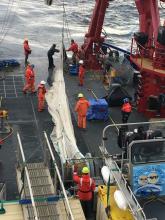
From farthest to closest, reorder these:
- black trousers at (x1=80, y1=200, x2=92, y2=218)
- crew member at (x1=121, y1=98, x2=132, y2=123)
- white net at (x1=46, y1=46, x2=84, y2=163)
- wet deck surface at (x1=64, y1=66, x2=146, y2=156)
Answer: crew member at (x1=121, y1=98, x2=132, y2=123) → wet deck surface at (x1=64, y1=66, x2=146, y2=156) → white net at (x1=46, y1=46, x2=84, y2=163) → black trousers at (x1=80, y1=200, x2=92, y2=218)

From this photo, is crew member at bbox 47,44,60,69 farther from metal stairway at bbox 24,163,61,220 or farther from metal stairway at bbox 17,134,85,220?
metal stairway at bbox 17,134,85,220

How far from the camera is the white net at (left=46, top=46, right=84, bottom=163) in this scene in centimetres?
1638

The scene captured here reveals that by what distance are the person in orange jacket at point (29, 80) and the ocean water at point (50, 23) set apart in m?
8.22

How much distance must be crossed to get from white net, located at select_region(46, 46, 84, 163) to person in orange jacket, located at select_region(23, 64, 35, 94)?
147 centimetres

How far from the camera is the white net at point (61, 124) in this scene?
645 inches

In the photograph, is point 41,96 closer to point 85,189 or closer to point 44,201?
point 85,189

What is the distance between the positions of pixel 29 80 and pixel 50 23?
24206 mm

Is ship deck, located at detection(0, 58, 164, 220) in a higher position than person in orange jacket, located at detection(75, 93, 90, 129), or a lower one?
lower

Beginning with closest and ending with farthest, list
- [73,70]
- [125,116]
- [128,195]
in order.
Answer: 1. [128,195]
2. [125,116]
3. [73,70]

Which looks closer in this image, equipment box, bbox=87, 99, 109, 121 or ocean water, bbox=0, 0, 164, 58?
Answer: equipment box, bbox=87, 99, 109, 121

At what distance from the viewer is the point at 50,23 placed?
46.8 m

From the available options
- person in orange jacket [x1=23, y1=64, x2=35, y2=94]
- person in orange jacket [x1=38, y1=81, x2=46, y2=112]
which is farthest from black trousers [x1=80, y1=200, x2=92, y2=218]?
person in orange jacket [x1=23, y1=64, x2=35, y2=94]

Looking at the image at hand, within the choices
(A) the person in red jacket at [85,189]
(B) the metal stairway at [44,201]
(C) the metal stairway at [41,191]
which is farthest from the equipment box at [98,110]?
(A) the person in red jacket at [85,189]

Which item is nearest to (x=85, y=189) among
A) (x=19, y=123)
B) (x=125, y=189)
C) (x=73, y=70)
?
(x=125, y=189)
